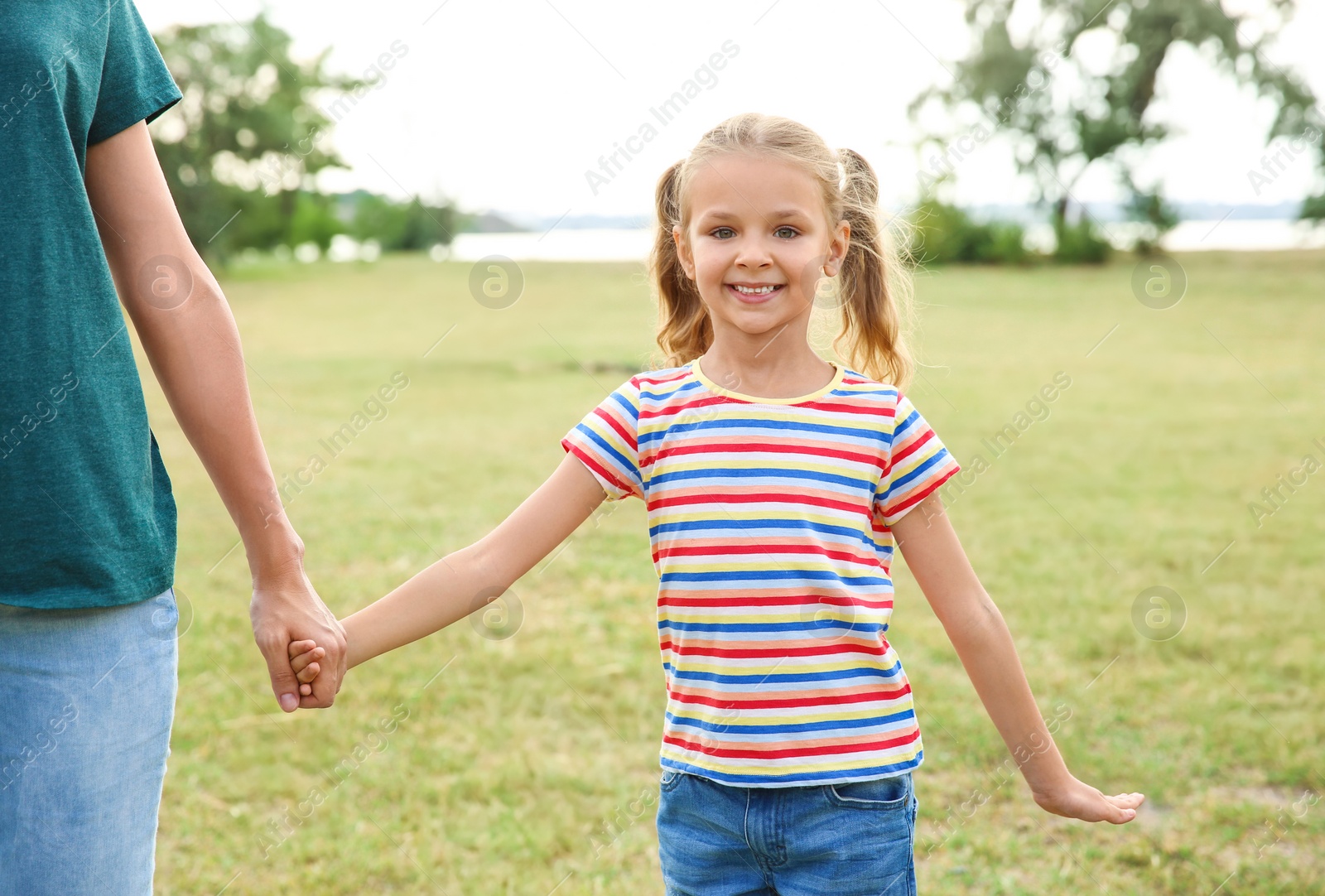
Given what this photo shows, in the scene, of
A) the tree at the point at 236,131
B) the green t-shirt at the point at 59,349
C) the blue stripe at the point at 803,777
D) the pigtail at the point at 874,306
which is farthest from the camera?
the tree at the point at 236,131

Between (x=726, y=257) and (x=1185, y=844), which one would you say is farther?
(x=1185, y=844)

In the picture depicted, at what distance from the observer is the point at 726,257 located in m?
1.69

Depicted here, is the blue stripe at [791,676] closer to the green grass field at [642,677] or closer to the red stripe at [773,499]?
the red stripe at [773,499]

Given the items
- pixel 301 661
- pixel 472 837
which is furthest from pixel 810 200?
pixel 472 837

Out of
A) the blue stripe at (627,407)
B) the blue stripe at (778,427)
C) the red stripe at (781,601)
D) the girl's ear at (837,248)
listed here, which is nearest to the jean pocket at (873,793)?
the red stripe at (781,601)

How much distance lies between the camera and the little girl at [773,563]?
1.62 m

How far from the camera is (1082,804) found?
1787mm

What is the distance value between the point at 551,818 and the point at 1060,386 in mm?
9036

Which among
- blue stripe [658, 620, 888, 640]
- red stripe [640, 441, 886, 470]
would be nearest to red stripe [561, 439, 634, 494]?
red stripe [640, 441, 886, 470]

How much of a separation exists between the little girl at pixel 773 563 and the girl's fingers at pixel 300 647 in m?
0.07

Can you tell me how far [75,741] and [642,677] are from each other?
3.14m

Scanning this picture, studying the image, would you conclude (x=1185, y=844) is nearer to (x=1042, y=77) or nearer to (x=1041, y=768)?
(x=1041, y=768)

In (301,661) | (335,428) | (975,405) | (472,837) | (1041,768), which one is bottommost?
(335,428)

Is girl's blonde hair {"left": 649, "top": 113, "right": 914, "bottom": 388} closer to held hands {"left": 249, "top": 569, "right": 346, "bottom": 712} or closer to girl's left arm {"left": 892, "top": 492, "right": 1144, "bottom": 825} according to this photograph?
girl's left arm {"left": 892, "top": 492, "right": 1144, "bottom": 825}
